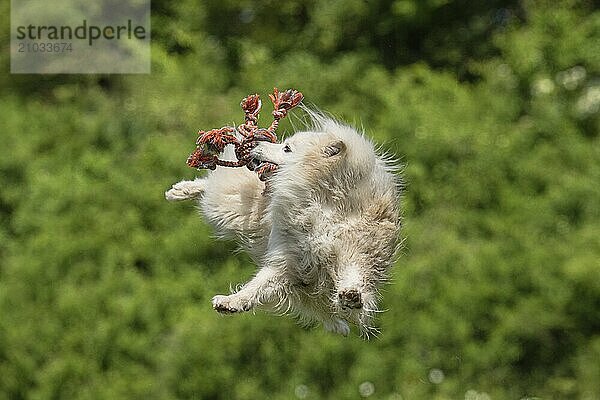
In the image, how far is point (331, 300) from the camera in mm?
1229

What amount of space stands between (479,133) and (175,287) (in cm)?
152

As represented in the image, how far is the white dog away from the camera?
121 centimetres

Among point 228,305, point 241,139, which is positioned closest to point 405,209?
point 241,139

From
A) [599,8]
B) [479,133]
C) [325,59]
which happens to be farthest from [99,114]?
[599,8]

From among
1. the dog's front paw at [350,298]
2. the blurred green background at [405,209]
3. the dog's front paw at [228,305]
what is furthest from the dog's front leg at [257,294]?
the blurred green background at [405,209]

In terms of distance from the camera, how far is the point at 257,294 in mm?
1222

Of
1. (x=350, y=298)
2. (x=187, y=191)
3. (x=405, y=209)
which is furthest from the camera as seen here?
(x=405, y=209)

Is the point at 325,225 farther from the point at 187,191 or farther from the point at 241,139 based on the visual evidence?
the point at 187,191

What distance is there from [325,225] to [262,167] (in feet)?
0.40

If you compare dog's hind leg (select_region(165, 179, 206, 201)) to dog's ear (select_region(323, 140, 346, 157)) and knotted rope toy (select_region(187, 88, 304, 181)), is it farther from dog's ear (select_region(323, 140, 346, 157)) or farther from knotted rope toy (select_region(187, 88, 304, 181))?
dog's ear (select_region(323, 140, 346, 157))

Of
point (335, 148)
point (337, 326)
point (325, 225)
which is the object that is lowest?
point (337, 326)

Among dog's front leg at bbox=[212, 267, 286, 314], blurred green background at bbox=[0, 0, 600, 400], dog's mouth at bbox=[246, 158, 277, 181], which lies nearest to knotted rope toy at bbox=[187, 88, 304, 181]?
dog's mouth at bbox=[246, 158, 277, 181]

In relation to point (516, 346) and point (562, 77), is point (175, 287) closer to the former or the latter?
point (516, 346)

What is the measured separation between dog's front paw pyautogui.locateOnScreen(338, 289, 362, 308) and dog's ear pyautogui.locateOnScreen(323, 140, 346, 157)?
190 mm
